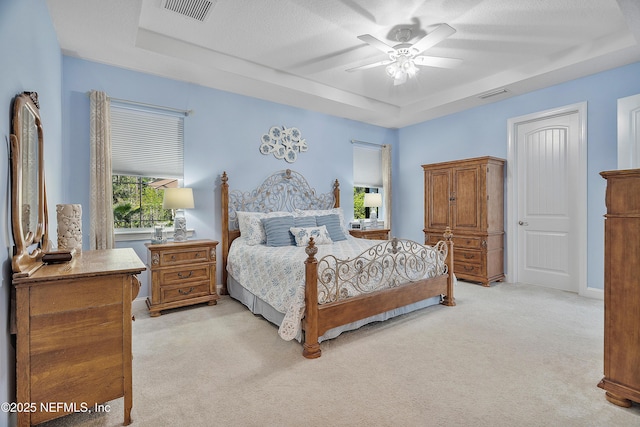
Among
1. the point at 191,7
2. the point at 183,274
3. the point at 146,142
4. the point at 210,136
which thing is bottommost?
the point at 183,274

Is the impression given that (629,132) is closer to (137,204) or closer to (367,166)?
(367,166)

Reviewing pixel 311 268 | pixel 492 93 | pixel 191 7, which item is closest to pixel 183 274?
pixel 311 268

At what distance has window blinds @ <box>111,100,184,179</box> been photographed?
3.73 meters

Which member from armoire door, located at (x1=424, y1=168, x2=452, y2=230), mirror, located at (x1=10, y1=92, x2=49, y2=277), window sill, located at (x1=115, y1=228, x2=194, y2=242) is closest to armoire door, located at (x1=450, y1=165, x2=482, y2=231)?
armoire door, located at (x1=424, y1=168, x2=452, y2=230)

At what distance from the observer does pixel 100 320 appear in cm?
167

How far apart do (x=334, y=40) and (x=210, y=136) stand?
2047 millimetres

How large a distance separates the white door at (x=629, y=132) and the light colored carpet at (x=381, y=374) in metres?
1.82

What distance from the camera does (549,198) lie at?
4.51m

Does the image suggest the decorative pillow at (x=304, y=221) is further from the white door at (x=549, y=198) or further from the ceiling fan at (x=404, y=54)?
the white door at (x=549, y=198)

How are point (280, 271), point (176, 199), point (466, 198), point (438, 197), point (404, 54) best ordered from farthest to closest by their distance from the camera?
point (438, 197), point (466, 198), point (176, 199), point (404, 54), point (280, 271)

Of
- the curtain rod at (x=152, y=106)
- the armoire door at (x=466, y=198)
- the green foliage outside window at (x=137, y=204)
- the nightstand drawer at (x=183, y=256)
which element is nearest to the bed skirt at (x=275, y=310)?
the nightstand drawer at (x=183, y=256)

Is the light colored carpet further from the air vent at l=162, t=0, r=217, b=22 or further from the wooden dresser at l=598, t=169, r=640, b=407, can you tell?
the air vent at l=162, t=0, r=217, b=22

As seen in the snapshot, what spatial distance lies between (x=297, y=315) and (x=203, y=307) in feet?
5.75

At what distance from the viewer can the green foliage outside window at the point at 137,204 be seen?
392cm
